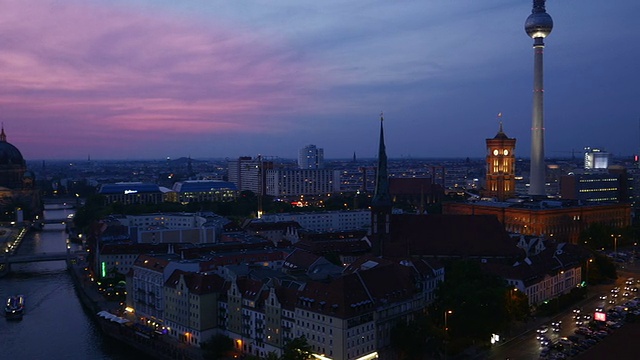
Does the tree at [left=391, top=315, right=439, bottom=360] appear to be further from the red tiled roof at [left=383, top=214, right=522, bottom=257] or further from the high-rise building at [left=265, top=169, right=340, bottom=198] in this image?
the high-rise building at [left=265, top=169, right=340, bottom=198]

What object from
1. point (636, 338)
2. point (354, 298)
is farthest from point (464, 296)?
point (636, 338)

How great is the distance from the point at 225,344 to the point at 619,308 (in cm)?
1378

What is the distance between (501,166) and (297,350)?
3793cm

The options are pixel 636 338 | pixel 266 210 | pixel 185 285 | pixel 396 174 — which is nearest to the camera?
pixel 636 338

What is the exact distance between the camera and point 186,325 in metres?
20.3

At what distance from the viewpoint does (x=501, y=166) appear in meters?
50.3

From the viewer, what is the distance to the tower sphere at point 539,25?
5188cm

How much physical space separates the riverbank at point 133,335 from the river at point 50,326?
241mm

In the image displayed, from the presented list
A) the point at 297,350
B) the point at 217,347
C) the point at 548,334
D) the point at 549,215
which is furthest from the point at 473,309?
the point at 549,215

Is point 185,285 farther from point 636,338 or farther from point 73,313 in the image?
point 636,338

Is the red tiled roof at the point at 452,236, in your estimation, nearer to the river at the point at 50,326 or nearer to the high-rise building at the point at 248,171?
the river at the point at 50,326

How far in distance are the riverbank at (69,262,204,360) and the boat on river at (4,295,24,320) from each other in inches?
96.8

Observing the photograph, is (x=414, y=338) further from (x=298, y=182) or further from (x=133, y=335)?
(x=298, y=182)

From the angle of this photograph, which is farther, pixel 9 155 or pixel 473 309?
pixel 9 155
